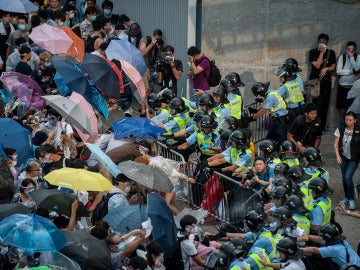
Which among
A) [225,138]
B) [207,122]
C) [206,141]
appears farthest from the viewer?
[206,141]

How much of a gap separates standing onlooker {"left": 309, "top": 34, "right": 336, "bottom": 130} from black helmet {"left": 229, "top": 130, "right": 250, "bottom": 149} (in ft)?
17.2

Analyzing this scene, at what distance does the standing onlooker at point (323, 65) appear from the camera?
22.1 m

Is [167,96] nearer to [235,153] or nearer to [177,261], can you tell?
[235,153]

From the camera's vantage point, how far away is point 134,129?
61.9ft

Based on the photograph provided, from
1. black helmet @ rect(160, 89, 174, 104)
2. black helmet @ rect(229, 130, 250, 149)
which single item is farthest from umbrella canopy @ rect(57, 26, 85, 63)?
black helmet @ rect(229, 130, 250, 149)

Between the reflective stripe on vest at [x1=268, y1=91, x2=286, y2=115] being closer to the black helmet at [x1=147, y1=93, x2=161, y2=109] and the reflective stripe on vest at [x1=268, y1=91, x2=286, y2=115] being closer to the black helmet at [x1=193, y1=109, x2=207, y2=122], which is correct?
the black helmet at [x1=193, y1=109, x2=207, y2=122]

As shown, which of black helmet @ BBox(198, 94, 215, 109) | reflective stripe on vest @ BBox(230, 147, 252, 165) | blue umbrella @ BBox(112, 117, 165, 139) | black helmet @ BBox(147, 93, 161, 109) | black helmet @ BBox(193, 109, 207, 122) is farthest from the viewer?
black helmet @ BBox(147, 93, 161, 109)

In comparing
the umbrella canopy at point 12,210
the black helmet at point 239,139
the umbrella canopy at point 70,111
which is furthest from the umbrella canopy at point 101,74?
the umbrella canopy at point 12,210

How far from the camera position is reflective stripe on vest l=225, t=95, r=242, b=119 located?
63.9ft

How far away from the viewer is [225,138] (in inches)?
701

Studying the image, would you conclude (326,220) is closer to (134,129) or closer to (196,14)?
(134,129)

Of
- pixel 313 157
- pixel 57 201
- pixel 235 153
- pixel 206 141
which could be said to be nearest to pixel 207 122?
pixel 206 141

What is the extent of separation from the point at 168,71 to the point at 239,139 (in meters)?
5.56

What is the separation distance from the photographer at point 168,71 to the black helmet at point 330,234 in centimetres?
821
